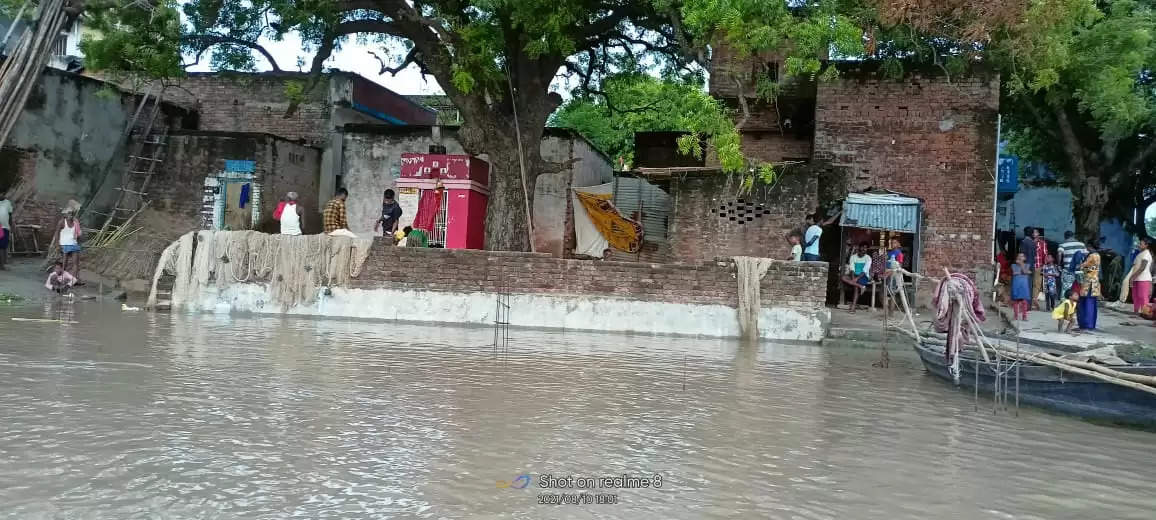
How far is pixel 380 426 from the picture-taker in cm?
564

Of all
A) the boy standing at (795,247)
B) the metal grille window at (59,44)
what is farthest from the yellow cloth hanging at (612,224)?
the metal grille window at (59,44)

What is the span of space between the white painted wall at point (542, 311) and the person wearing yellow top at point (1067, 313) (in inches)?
128

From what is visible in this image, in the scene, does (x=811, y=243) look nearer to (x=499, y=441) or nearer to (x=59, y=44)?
(x=499, y=441)

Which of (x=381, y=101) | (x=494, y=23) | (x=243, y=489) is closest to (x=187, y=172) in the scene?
(x=381, y=101)

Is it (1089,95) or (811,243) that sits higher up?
(1089,95)

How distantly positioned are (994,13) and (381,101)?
647 inches

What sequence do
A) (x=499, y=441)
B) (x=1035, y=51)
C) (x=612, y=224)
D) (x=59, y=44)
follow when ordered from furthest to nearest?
(x=59, y=44)
(x=612, y=224)
(x=1035, y=51)
(x=499, y=441)

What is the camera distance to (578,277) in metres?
13.2

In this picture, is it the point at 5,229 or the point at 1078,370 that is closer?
the point at 1078,370

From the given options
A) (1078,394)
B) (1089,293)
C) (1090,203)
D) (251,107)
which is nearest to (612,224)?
(1089,293)

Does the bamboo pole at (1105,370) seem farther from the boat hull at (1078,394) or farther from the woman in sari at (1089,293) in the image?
the woman in sari at (1089,293)

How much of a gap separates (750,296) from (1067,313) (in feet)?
14.6

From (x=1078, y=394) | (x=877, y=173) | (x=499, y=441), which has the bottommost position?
(x=499, y=441)

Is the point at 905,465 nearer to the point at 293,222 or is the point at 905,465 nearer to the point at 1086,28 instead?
the point at 293,222
